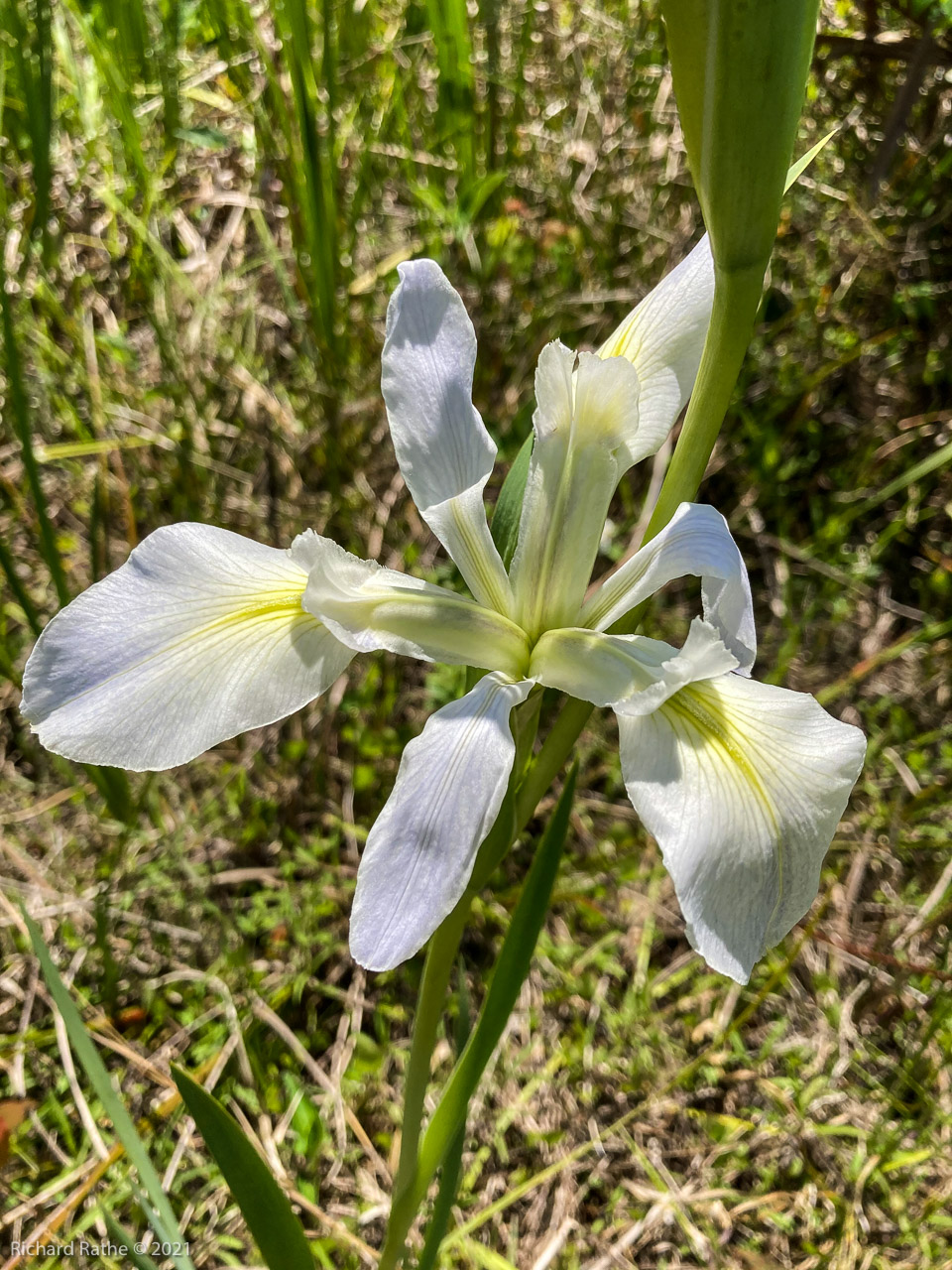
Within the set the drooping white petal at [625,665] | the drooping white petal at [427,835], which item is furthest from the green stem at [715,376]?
the drooping white petal at [427,835]

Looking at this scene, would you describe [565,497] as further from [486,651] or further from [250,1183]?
[250,1183]

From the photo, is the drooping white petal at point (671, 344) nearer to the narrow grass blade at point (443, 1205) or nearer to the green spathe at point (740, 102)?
the green spathe at point (740, 102)

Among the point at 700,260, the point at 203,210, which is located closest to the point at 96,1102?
the point at 700,260

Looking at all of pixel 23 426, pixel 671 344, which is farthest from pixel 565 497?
pixel 23 426

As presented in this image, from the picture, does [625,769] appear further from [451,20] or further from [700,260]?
[451,20]

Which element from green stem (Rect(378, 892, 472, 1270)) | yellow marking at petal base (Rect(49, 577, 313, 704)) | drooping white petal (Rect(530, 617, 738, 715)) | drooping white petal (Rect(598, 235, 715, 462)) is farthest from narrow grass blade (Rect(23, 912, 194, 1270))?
drooping white petal (Rect(598, 235, 715, 462))

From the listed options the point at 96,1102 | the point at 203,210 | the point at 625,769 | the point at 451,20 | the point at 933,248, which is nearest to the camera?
the point at 625,769

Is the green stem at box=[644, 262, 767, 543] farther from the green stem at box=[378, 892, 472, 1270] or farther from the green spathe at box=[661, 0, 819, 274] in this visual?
the green stem at box=[378, 892, 472, 1270]

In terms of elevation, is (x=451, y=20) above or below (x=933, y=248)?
above
